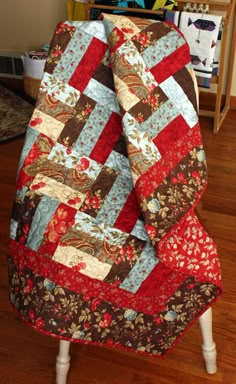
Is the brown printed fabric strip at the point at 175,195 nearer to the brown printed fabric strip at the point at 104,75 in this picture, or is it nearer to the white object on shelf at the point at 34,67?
the brown printed fabric strip at the point at 104,75

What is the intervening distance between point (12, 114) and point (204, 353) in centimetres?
201

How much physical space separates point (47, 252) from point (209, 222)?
1.00 m

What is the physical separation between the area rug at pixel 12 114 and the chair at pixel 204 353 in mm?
1619

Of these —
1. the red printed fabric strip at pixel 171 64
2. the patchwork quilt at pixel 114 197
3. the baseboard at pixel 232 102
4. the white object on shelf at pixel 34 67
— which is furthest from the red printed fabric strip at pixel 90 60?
the baseboard at pixel 232 102

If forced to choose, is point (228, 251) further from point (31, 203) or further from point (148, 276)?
point (31, 203)

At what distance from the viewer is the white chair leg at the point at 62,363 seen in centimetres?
141

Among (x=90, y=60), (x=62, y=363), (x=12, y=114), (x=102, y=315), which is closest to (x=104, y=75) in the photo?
(x=90, y=60)

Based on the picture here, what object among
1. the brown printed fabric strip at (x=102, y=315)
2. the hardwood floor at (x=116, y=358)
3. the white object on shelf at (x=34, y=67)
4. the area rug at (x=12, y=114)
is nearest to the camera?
the brown printed fabric strip at (x=102, y=315)

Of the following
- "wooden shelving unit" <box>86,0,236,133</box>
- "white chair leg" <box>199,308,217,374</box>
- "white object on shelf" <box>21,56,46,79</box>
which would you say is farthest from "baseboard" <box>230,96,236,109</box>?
"white chair leg" <box>199,308,217,374</box>

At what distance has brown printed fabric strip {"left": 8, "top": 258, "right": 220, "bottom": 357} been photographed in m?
1.30

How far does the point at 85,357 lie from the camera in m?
1.61

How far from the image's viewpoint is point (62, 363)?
143cm

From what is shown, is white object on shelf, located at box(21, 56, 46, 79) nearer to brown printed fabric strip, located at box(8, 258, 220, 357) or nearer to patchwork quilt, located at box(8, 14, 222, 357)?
patchwork quilt, located at box(8, 14, 222, 357)

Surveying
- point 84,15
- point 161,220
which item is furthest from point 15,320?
point 84,15
